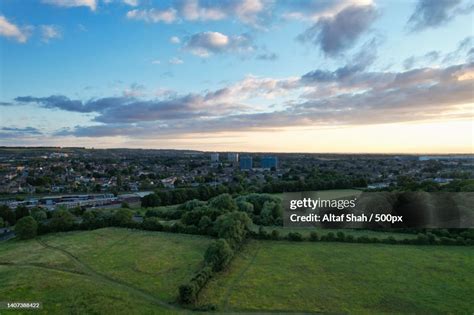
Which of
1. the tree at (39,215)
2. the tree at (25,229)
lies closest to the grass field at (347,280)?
the tree at (25,229)

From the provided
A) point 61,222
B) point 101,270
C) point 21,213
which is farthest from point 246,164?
point 101,270

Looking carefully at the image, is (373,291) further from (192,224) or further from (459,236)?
(192,224)

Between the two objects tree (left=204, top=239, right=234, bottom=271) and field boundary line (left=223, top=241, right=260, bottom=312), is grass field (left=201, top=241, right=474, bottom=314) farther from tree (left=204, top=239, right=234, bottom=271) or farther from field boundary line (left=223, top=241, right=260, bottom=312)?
tree (left=204, top=239, right=234, bottom=271)

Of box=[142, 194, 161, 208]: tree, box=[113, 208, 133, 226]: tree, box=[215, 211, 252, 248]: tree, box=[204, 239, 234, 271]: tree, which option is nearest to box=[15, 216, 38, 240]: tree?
box=[113, 208, 133, 226]: tree

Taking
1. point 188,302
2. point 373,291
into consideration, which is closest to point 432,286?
point 373,291

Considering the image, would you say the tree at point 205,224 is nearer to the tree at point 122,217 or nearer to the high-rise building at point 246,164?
the tree at point 122,217
